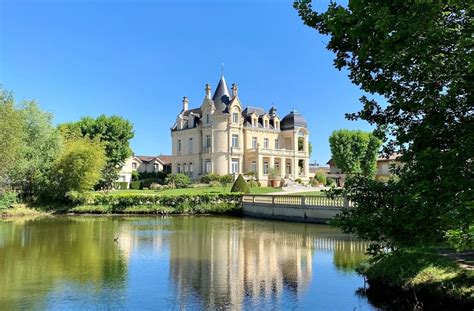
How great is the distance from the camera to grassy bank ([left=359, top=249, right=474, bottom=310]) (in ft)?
24.1

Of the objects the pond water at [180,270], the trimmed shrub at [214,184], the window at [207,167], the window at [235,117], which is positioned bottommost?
the pond water at [180,270]

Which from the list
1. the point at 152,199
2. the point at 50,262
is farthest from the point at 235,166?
the point at 50,262

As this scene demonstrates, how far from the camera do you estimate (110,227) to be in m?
23.6

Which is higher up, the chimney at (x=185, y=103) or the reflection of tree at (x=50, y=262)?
the chimney at (x=185, y=103)

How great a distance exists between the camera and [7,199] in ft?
104

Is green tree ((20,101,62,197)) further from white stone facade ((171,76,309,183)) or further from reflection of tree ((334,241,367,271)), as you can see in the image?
reflection of tree ((334,241,367,271))

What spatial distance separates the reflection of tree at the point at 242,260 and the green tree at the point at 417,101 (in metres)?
3.64

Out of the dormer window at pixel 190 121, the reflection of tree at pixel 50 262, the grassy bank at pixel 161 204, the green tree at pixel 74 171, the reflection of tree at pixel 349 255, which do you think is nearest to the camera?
the reflection of tree at pixel 50 262

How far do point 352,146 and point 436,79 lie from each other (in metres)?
51.0

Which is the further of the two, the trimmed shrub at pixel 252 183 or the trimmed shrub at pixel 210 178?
the trimmed shrub at pixel 210 178

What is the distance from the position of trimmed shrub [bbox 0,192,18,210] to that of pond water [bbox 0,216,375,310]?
11.0 metres

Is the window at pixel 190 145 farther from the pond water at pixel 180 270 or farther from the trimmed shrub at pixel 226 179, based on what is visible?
the pond water at pixel 180 270

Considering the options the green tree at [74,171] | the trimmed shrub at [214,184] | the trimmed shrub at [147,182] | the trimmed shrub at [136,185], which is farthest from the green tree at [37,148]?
Result: the trimmed shrub at [147,182]

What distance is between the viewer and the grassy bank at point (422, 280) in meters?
7.36
